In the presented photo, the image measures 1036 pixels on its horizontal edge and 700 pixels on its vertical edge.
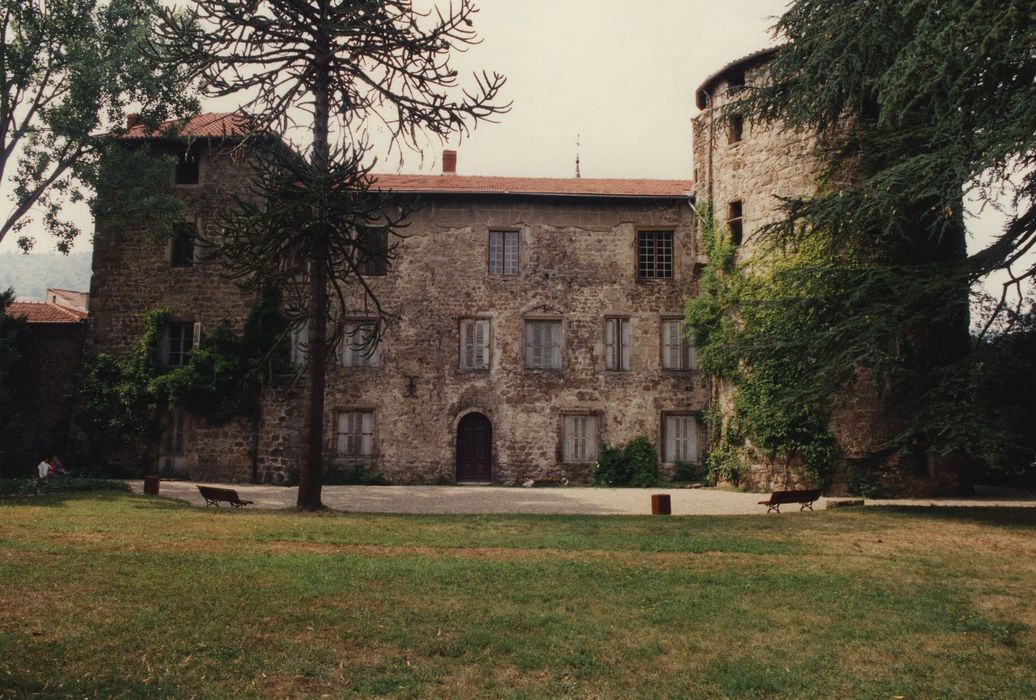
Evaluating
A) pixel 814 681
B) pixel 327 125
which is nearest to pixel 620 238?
pixel 327 125

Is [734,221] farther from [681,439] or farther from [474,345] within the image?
[474,345]

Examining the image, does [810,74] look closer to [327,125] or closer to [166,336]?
[327,125]

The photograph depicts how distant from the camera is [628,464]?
71.4 feet

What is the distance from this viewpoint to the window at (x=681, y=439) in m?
22.1

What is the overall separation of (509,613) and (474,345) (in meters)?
16.0

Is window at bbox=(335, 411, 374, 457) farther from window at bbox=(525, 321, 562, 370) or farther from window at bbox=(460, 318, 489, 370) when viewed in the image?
window at bbox=(525, 321, 562, 370)

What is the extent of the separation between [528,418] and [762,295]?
7191 mm

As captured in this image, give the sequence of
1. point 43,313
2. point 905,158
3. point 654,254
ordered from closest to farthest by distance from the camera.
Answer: point 905,158
point 654,254
point 43,313

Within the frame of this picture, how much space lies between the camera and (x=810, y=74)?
44.6ft

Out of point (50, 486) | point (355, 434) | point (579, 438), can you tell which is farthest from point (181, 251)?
point (579, 438)

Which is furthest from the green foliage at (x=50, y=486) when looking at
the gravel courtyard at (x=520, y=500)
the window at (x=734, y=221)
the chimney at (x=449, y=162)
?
the window at (x=734, y=221)

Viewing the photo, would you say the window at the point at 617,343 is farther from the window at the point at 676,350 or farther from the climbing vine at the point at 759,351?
the climbing vine at the point at 759,351

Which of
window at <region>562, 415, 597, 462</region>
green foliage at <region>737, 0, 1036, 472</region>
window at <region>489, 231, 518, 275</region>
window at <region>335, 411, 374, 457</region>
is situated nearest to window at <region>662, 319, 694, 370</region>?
window at <region>562, 415, 597, 462</region>

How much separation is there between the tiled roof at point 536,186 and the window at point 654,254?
1141mm
